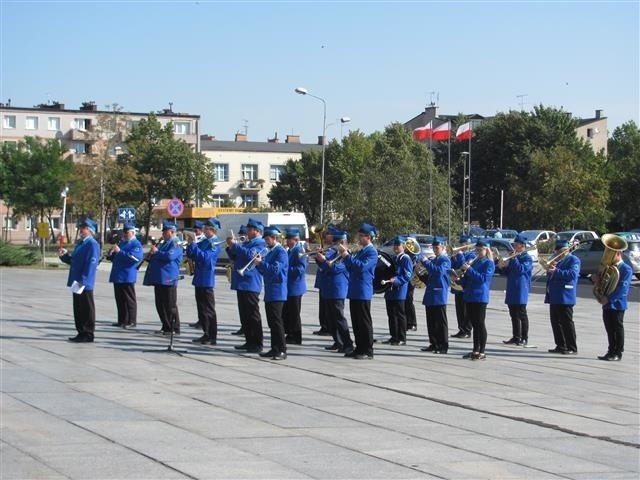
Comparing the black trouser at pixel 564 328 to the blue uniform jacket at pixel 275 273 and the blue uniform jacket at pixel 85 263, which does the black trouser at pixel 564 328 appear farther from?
the blue uniform jacket at pixel 85 263

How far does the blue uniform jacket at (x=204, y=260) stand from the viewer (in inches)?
605

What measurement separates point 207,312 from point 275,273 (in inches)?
91.3

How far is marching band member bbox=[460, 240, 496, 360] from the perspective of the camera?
13.8m

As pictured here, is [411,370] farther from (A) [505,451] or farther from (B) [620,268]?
(A) [505,451]

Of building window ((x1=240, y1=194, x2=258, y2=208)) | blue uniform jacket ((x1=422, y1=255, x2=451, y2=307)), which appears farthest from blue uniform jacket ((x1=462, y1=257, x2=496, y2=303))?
building window ((x1=240, y1=194, x2=258, y2=208))

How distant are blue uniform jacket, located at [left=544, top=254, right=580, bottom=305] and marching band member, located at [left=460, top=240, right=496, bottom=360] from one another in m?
1.29

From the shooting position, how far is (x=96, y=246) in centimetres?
1492

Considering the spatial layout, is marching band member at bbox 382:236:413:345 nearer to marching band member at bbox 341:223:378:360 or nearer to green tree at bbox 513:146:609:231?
marching band member at bbox 341:223:378:360

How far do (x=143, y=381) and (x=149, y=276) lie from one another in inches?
185

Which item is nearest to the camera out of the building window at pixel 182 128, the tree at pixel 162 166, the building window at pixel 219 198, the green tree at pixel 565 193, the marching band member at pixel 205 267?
the marching band member at pixel 205 267

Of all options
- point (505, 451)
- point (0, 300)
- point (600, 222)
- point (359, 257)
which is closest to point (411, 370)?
point (359, 257)

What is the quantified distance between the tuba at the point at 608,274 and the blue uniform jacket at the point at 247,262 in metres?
4.94

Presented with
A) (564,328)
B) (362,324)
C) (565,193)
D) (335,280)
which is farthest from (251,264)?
(565,193)

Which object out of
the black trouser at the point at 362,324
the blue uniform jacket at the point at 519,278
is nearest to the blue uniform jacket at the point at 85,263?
the black trouser at the point at 362,324
